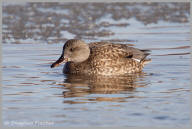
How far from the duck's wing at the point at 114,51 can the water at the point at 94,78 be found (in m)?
0.38

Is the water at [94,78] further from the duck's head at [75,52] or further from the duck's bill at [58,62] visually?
the duck's head at [75,52]

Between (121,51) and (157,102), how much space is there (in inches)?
130

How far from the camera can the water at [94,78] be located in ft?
23.6

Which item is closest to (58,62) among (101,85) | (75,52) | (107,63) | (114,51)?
(75,52)

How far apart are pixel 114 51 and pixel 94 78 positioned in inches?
40.3

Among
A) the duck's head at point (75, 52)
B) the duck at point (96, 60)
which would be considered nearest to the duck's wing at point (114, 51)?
the duck at point (96, 60)

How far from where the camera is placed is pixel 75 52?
10.8 m

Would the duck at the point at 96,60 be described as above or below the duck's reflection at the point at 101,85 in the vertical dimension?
above

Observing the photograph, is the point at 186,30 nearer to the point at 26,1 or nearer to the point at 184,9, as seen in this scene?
the point at 184,9

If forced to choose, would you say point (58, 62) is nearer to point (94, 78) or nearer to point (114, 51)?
point (94, 78)

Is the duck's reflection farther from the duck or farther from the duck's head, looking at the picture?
the duck's head

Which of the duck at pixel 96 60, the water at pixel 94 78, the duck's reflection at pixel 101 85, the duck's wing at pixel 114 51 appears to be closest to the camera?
the water at pixel 94 78

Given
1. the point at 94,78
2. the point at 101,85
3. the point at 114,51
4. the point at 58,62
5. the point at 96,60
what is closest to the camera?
the point at 101,85

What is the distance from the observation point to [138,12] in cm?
1812
